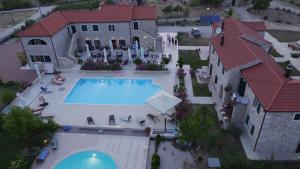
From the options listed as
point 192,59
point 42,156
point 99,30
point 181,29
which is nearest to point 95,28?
point 99,30

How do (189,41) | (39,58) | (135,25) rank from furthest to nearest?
1. (189,41)
2. (135,25)
3. (39,58)

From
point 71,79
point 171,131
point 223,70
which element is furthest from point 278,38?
point 71,79

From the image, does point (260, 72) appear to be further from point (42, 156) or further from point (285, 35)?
point (285, 35)

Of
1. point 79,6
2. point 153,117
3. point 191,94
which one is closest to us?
point 153,117

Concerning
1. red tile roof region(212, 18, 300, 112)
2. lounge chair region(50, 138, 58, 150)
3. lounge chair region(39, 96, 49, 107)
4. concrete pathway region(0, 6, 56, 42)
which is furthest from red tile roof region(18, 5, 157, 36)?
lounge chair region(50, 138, 58, 150)

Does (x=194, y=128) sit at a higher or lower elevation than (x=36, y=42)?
lower

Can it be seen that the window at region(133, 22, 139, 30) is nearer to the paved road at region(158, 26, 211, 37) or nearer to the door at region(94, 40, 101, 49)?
the door at region(94, 40, 101, 49)

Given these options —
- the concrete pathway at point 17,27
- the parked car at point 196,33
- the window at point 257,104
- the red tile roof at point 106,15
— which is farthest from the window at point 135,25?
the concrete pathway at point 17,27
